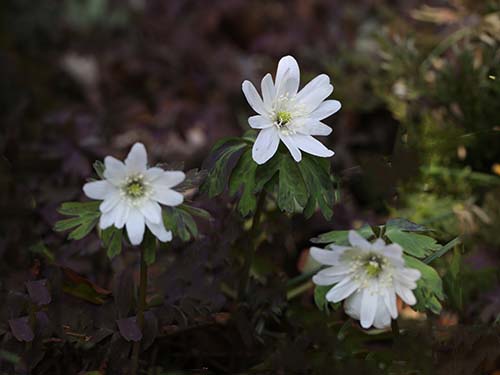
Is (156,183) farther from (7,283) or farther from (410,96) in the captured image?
(410,96)

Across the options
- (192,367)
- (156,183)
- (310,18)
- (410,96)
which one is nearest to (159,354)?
(192,367)

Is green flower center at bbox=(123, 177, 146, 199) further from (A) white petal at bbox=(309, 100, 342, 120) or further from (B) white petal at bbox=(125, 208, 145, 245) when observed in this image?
(A) white petal at bbox=(309, 100, 342, 120)

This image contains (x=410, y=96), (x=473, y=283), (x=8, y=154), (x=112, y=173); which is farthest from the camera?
(x=410, y=96)

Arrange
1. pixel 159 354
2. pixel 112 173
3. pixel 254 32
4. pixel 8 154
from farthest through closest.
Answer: pixel 254 32
pixel 8 154
pixel 159 354
pixel 112 173

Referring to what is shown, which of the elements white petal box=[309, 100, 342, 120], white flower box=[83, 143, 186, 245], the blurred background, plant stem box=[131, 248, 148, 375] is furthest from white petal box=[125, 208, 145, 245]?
white petal box=[309, 100, 342, 120]

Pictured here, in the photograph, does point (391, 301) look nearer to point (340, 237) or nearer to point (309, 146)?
point (340, 237)

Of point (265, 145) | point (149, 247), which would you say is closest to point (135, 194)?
point (149, 247)

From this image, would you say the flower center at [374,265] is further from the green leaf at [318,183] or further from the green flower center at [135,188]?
the green flower center at [135,188]
